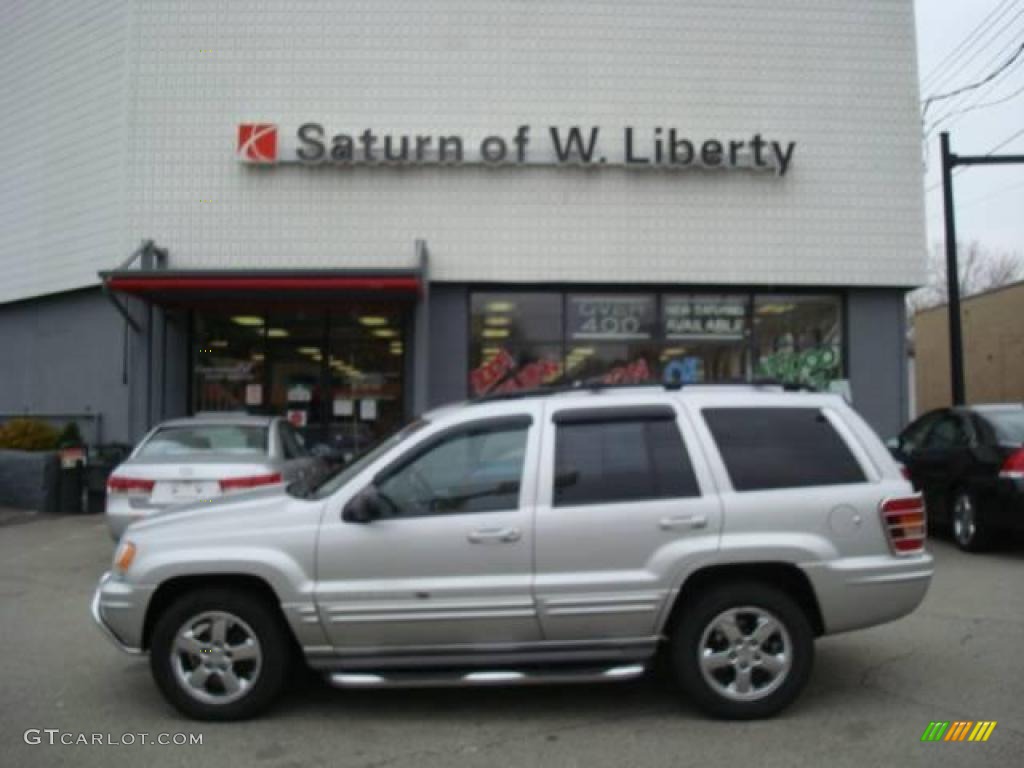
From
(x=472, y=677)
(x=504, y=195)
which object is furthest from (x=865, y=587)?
(x=504, y=195)

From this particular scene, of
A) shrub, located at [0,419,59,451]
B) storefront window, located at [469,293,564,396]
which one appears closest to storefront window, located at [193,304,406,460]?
storefront window, located at [469,293,564,396]

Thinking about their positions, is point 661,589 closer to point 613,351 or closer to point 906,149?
point 613,351

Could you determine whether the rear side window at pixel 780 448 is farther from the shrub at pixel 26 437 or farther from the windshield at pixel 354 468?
the shrub at pixel 26 437

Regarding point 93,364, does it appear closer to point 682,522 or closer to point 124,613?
point 124,613

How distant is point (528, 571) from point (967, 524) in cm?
716

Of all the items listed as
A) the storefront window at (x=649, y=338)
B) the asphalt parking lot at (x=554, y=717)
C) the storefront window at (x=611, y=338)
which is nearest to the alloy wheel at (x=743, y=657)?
the asphalt parking lot at (x=554, y=717)

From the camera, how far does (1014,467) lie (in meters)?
9.41

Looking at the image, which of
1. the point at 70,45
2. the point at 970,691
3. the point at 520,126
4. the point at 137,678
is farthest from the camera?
the point at 70,45

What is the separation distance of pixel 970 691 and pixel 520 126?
11253 millimetres

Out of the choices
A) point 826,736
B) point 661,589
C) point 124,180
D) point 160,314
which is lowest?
point 826,736

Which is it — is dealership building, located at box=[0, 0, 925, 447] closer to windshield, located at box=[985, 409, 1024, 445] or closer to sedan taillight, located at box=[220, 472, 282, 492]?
windshield, located at box=[985, 409, 1024, 445]

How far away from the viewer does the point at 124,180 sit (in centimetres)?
1474

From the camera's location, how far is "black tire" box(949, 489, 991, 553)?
984cm

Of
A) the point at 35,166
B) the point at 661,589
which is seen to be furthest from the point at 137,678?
the point at 35,166
